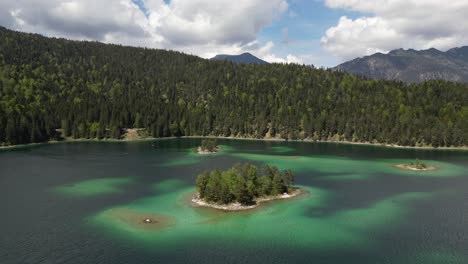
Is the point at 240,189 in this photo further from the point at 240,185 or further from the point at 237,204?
the point at 237,204

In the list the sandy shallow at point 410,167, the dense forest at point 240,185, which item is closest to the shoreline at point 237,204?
the dense forest at point 240,185

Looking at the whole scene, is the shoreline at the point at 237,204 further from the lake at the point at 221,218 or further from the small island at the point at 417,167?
the small island at the point at 417,167

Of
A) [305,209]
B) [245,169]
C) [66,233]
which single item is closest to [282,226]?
[305,209]

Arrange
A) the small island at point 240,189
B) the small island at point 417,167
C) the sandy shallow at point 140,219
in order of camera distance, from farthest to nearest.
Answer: the small island at point 417,167 → the small island at point 240,189 → the sandy shallow at point 140,219

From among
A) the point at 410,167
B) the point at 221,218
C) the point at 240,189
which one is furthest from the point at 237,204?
the point at 410,167

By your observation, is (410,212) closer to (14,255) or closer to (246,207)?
(246,207)

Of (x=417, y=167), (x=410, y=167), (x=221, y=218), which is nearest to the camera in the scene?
(x=221, y=218)
